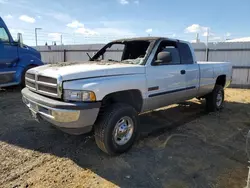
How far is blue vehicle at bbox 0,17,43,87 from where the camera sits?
8422 mm

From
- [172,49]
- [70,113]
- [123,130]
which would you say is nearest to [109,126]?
[123,130]

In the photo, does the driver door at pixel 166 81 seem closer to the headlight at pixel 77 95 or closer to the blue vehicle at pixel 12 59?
the headlight at pixel 77 95

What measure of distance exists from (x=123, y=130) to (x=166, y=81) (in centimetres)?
141

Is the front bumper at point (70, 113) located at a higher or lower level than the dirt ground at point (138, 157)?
higher

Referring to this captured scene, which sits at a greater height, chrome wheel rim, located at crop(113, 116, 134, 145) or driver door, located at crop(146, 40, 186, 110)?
driver door, located at crop(146, 40, 186, 110)

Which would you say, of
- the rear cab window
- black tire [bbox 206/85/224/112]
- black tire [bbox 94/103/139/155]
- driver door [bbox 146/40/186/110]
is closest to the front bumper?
black tire [bbox 94/103/139/155]

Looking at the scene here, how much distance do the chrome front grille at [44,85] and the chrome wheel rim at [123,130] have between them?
111 centimetres

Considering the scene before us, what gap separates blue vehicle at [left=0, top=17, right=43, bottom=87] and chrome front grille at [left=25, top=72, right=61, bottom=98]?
16.8ft

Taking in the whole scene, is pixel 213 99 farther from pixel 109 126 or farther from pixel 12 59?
pixel 12 59

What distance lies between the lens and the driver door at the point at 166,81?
13.9ft

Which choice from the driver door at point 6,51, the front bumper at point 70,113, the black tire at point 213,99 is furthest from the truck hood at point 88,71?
the driver door at point 6,51

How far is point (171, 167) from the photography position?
137 inches

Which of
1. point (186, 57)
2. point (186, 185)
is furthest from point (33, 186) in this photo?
point (186, 57)

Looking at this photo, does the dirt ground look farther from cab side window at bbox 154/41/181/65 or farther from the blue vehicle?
the blue vehicle
